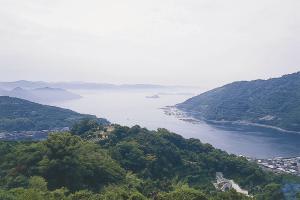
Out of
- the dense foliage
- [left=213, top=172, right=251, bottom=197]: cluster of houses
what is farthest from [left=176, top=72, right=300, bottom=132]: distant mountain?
[left=213, top=172, right=251, bottom=197]: cluster of houses

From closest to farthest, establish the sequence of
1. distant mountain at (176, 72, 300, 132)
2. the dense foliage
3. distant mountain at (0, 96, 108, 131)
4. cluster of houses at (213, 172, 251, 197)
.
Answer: the dense foliage
cluster of houses at (213, 172, 251, 197)
distant mountain at (0, 96, 108, 131)
distant mountain at (176, 72, 300, 132)

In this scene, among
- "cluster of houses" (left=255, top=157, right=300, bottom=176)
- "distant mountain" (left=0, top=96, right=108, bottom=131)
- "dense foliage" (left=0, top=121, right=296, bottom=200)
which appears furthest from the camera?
"distant mountain" (left=0, top=96, right=108, bottom=131)

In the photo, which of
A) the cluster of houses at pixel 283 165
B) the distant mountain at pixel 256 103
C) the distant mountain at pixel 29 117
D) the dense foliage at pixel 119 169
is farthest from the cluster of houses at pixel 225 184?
the distant mountain at pixel 256 103

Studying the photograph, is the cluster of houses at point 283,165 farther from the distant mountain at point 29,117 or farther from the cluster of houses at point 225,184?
the distant mountain at point 29,117

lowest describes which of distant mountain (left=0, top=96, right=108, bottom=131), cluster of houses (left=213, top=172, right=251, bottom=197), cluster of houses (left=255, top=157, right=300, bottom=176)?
cluster of houses (left=255, top=157, right=300, bottom=176)

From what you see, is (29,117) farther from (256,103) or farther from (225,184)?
(256,103)

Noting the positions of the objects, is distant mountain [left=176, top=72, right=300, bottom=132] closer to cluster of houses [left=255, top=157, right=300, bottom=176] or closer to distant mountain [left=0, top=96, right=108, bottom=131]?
cluster of houses [left=255, top=157, right=300, bottom=176]

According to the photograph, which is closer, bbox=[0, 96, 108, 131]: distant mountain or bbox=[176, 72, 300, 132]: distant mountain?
bbox=[0, 96, 108, 131]: distant mountain
